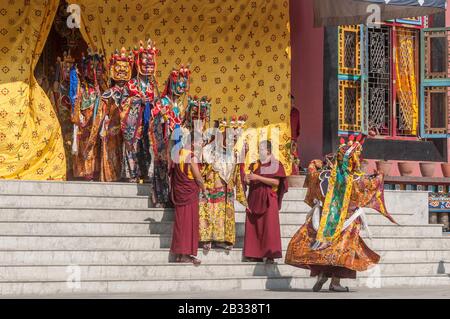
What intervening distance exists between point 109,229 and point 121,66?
264cm

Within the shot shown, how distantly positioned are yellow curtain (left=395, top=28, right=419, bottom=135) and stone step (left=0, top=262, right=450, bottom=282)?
4302 mm

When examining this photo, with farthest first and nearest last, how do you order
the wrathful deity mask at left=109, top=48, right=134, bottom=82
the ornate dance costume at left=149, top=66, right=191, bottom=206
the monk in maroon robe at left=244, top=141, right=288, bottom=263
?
the wrathful deity mask at left=109, top=48, right=134, bottom=82, the ornate dance costume at left=149, top=66, right=191, bottom=206, the monk in maroon robe at left=244, top=141, right=288, bottom=263

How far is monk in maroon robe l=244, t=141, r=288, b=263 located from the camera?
1438cm

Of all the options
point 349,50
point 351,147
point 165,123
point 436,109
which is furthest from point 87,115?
point 436,109

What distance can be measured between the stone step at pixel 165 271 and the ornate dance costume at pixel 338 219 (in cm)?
92

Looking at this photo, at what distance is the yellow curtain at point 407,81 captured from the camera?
62.6ft

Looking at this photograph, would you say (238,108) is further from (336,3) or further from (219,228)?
(219,228)

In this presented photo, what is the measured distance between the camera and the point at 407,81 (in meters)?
19.1

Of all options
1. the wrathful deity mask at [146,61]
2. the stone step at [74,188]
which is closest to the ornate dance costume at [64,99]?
the wrathful deity mask at [146,61]

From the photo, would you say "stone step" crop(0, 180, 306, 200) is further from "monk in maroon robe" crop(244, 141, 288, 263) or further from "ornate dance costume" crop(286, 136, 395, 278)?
"ornate dance costume" crop(286, 136, 395, 278)

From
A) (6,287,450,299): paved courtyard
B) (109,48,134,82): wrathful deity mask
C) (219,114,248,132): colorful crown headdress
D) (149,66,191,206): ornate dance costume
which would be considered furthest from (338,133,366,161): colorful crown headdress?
(109,48,134,82): wrathful deity mask

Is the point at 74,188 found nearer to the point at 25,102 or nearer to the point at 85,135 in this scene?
the point at 85,135

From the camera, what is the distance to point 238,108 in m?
18.5
